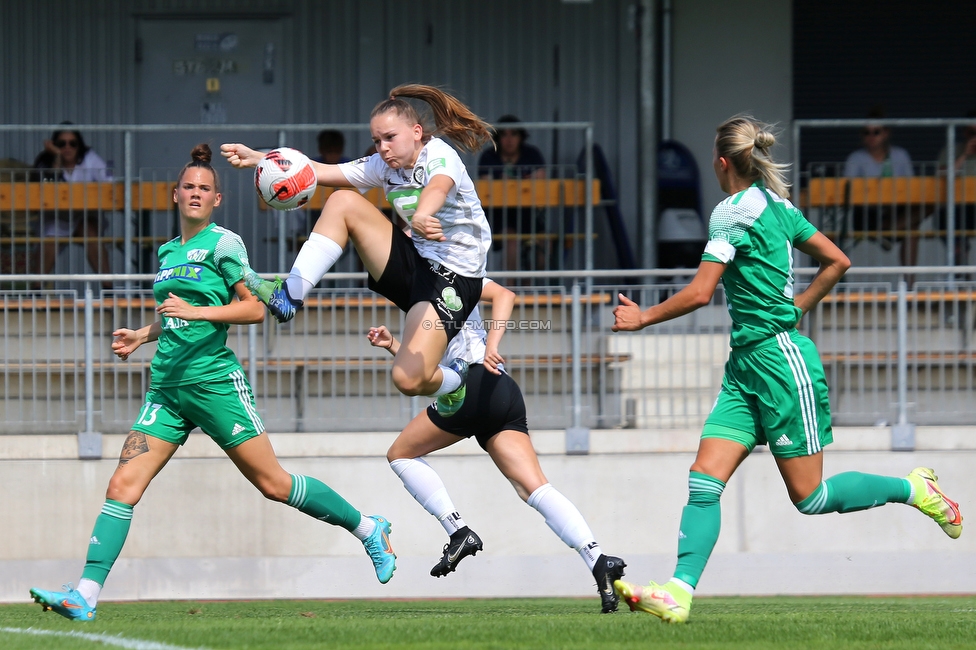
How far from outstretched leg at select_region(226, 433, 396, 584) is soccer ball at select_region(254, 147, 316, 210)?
1226mm

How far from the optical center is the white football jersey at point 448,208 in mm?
5402

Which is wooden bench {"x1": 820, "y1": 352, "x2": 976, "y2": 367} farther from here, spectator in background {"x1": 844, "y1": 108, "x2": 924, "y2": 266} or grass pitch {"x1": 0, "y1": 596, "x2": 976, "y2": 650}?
grass pitch {"x1": 0, "y1": 596, "x2": 976, "y2": 650}

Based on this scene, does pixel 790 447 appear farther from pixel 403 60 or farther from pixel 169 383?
pixel 403 60

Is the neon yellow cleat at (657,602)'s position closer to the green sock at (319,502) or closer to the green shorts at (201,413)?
the green sock at (319,502)

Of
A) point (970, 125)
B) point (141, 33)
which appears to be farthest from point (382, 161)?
point (141, 33)

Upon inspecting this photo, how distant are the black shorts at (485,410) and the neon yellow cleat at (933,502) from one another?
1.87m

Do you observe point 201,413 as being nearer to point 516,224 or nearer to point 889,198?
point 516,224

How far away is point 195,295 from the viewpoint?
572 cm

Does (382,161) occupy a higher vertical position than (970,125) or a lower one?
lower

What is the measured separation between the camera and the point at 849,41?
43.9 ft

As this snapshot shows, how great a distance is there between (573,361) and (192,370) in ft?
12.6

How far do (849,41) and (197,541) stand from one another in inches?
351

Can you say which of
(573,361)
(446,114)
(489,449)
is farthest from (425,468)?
(573,361)

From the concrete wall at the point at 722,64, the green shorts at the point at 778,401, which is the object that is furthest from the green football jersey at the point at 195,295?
the concrete wall at the point at 722,64
